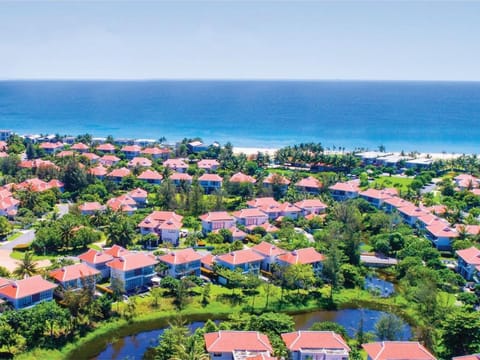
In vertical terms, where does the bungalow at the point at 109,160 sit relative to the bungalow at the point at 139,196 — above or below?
above

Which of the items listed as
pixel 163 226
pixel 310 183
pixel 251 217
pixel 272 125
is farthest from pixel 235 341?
pixel 272 125

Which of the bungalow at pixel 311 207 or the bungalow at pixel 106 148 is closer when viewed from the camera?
the bungalow at pixel 311 207

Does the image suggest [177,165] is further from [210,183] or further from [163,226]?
[163,226]

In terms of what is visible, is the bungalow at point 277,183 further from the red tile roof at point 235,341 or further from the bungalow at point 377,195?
the red tile roof at point 235,341

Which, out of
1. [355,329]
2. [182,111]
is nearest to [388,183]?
[355,329]

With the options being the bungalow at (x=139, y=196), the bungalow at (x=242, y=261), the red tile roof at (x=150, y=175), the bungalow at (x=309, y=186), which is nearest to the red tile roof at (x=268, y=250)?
the bungalow at (x=242, y=261)
